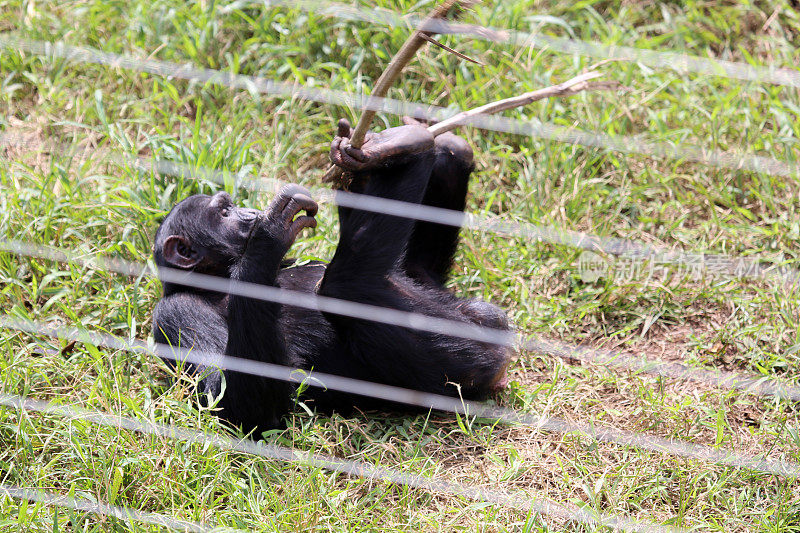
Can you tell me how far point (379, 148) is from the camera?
10.4ft

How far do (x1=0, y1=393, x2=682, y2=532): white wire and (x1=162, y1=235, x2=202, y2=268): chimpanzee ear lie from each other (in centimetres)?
71

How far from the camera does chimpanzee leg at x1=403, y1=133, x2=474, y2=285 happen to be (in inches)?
144

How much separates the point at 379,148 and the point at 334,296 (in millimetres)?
568

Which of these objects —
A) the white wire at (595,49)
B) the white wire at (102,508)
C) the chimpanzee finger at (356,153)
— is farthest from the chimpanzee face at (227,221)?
the white wire at (595,49)

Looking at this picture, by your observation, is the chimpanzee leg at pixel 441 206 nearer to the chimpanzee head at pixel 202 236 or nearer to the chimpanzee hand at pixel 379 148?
the chimpanzee hand at pixel 379 148

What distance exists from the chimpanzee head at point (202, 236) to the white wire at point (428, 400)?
38cm

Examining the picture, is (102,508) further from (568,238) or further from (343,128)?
(568,238)

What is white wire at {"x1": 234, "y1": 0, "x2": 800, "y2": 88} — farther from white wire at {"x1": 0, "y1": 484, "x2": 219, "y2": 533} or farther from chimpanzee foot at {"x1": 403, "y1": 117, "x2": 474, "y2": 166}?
white wire at {"x1": 0, "y1": 484, "x2": 219, "y2": 533}

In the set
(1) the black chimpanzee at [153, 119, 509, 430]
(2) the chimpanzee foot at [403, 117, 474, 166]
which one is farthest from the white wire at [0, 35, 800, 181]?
(1) the black chimpanzee at [153, 119, 509, 430]

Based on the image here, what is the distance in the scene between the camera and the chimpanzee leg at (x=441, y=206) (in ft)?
12.0

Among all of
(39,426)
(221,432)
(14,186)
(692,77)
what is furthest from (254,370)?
(692,77)

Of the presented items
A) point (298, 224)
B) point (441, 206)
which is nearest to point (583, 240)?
point (441, 206)

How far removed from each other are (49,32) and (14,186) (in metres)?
1.36

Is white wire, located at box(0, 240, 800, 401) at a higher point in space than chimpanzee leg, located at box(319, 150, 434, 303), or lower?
lower
